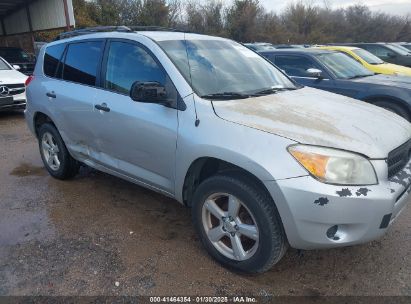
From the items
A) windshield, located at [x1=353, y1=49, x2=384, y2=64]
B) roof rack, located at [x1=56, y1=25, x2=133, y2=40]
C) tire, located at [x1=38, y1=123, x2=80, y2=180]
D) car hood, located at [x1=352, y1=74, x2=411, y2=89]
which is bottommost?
tire, located at [x1=38, y1=123, x2=80, y2=180]

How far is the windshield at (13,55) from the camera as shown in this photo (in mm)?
13688

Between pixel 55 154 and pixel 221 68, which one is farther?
pixel 55 154

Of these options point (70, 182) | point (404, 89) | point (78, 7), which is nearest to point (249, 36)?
point (78, 7)

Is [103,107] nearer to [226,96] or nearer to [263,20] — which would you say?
[226,96]

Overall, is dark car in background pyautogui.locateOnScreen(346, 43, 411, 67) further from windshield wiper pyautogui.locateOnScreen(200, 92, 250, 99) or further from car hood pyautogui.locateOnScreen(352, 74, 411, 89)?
windshield wiper pyautogui.locateOnScreen(200, 92, 250, 99)

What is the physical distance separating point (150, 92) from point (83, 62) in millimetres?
1501

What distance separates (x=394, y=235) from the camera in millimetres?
3447

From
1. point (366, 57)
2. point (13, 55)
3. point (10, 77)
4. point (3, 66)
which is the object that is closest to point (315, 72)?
point (366, 57)

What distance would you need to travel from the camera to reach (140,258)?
3141mm

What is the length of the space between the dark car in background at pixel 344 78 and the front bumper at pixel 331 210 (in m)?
4.50

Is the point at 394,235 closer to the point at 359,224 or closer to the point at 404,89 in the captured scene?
the point at 359,224

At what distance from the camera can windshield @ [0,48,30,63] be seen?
44.9ft

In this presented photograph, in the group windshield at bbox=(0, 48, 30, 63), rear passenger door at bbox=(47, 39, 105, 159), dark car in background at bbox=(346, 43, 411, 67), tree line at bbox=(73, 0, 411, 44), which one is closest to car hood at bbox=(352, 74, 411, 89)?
rear passenger door at bbox=(47, 39, 105, 159)

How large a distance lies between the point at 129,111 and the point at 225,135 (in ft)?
3.59
